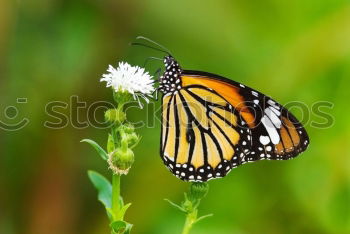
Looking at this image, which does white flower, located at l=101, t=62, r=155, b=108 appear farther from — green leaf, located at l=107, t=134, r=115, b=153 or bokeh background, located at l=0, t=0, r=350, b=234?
bokeh background, located at l=0, t=0, r=350, b=234

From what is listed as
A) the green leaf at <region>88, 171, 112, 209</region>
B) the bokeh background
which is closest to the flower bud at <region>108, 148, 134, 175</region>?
the green leaf at <region>88, 171, 112, 209</region>

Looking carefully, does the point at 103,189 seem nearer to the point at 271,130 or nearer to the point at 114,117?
the point at 114,117

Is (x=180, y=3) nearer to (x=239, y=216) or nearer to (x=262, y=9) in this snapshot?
(x=262, y=9)

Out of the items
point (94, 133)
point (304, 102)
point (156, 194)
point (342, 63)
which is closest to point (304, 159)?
point (304, 102)

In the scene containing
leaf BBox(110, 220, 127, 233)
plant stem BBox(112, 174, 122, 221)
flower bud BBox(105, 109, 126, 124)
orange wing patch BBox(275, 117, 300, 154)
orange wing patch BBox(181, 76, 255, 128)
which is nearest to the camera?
leaf BBox(110, 220, 127, 233)

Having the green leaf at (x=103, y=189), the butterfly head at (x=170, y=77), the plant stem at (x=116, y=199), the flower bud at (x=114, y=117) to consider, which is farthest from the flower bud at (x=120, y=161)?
the butterfly head at (x=170, y=77)

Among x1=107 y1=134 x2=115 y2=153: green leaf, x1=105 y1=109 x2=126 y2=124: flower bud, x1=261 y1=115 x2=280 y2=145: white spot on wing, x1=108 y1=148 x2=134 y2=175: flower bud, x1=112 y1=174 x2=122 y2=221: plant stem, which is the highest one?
x1=105 y1=109 x2=126 y2=124: flower bud

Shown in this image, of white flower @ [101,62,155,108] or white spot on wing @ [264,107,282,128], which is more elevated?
white flower @ [101,62,155,108]
